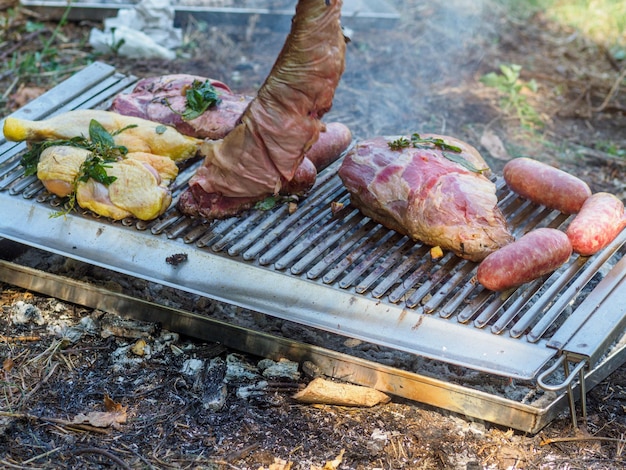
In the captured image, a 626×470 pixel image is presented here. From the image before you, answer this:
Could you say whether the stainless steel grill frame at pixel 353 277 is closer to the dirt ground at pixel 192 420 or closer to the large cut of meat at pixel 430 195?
the large cut of meat at pixel 430 195

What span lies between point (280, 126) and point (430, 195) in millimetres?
977

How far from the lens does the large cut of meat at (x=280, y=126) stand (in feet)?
13.6

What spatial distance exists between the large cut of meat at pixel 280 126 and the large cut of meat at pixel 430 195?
0.45m

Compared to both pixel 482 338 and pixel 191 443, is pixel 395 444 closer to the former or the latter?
pixel 482 338

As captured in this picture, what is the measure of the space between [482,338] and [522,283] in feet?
1.56

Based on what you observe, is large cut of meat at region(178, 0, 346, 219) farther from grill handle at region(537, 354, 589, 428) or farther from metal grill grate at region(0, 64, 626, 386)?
grill handle at region(537, 354, 589, 428)

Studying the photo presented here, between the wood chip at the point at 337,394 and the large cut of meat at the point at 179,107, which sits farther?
the large cut of meat at the point at 179,107

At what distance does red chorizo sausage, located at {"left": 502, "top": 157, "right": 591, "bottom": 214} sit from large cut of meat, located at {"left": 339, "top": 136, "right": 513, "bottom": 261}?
33cm

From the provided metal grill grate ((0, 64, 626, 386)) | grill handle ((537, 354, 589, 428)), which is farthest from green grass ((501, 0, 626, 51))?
grill handle ((537, 354, 589, 428))

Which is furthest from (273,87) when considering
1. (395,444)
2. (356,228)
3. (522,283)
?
(395,444)

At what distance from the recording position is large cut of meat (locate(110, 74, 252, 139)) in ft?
17.2

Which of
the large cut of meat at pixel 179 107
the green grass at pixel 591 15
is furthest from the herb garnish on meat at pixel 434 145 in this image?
the green grass at pixel 591 15

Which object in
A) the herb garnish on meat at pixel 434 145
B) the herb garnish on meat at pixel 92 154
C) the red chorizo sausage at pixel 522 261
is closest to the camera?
the red chorizo sausage at pixel 522 261

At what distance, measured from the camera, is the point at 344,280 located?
4.38 m
